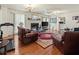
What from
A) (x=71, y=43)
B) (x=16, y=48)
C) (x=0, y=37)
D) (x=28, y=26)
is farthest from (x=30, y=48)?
(x=71, y=43)

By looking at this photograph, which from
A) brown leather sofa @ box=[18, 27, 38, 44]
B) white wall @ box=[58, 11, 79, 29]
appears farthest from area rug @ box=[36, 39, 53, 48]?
white wall @ box=[58, 11, 79, 29]

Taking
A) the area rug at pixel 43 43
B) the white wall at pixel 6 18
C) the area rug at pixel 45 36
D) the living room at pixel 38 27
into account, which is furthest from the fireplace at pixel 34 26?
the white wall at pixel 6 18

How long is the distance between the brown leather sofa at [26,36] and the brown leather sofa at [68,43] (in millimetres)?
410

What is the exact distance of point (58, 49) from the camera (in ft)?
7.13

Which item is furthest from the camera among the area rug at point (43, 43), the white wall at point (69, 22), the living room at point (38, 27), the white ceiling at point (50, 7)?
Result: the area rug at point (43, 43)

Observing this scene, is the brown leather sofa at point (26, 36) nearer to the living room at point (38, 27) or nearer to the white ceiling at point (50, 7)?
the living room at point (38, 27)

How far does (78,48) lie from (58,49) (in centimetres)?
37

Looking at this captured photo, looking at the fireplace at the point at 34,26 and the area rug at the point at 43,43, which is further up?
the fireplace at the point at 34,26

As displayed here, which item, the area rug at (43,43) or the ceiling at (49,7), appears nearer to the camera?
the ceiling at (49,7)

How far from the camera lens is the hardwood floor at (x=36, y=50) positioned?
203 centimetres

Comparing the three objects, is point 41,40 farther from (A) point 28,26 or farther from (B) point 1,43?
(B) point 1,43

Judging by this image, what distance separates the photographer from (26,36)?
7.37 feet

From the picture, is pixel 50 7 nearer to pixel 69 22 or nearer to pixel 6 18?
pixel 69 22
